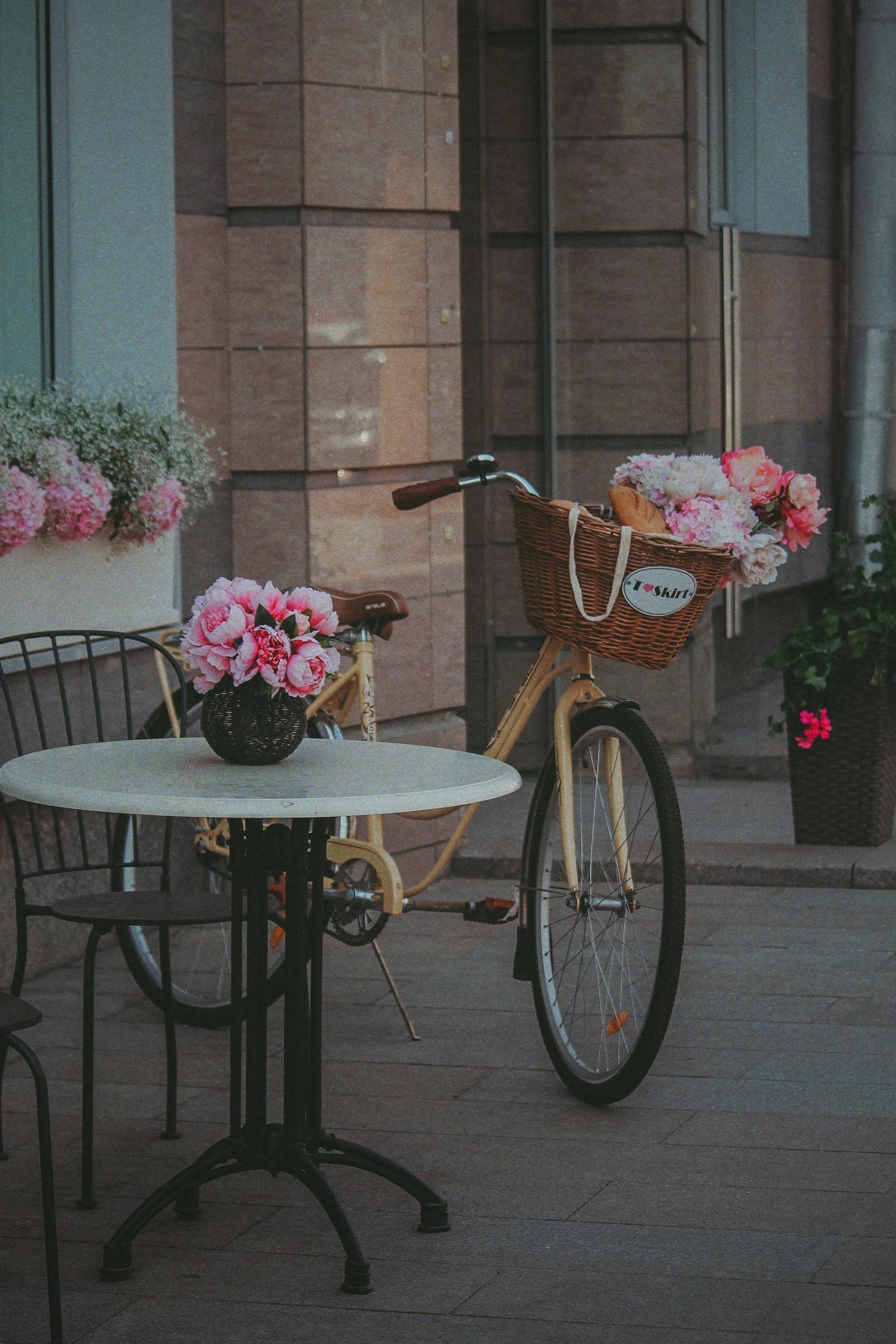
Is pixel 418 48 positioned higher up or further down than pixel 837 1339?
higher up

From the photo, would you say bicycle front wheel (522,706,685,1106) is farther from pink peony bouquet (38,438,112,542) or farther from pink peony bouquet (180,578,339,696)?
pink peony bouquet (38,438,112,542)

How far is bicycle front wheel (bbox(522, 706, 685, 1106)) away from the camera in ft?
14.2

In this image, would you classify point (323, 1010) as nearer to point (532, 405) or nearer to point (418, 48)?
point (418, 48)

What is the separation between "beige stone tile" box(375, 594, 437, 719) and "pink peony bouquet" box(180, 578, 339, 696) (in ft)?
9.99

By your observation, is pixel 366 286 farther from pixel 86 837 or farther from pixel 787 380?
pixel 787 380

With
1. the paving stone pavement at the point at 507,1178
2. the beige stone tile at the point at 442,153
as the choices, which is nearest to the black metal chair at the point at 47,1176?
the paving stone pavement at the point at 507,1178

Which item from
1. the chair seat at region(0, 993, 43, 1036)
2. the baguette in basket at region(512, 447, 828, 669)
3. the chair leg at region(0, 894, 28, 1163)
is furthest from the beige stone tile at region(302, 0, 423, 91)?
the chair seat at region(0, 993, 43, 1036)

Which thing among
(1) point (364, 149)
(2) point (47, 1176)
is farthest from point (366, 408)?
(2) point (47, 1176)

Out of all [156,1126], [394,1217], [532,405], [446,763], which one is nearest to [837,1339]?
[394,1217]

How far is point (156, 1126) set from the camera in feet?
14.6

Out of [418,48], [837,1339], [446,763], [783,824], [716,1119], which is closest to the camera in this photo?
[837,1339]

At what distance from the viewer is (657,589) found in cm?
431

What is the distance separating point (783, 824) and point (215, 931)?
249cm

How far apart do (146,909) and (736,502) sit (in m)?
1.55
